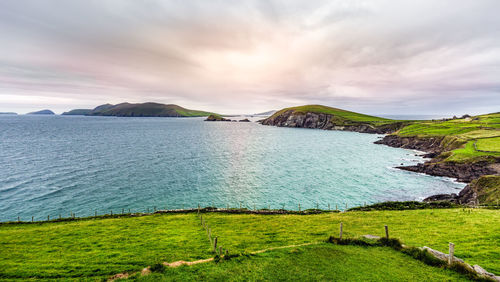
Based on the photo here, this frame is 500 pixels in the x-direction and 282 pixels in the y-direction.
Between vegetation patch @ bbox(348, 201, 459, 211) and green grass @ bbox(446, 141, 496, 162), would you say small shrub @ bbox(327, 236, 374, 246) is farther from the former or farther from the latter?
green grass @ bbox(446, 141, 496, 162)

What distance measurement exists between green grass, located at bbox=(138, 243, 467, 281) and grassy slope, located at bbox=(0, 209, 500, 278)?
167 inches

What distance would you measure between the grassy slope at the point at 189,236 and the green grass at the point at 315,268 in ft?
13.9

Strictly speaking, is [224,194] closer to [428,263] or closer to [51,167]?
[428,263]

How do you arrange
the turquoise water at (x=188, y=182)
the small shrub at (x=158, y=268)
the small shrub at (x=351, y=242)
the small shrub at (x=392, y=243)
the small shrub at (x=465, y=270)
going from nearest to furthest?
the small shrub at (x=465, y=270) < the small shrub at (x=158, y=268) < the small shrub at (x=392, y=243) < the small shrub at (x=351, y=242) < the turquoise water at (x=188, y=182)

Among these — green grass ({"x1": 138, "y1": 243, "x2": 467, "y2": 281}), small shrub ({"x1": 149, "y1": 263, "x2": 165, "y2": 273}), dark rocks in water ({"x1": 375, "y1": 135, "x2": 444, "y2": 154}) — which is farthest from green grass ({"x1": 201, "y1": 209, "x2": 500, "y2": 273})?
dark rocks in water ({"x1": 375, "y1": 135, "x2": 444, "y2": 154})

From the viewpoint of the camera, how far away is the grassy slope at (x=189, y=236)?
21031 millimetres

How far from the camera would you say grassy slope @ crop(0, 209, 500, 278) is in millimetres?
21031

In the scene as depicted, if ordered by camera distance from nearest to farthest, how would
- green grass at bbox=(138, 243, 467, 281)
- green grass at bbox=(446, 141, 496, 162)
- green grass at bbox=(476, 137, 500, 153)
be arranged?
green grass at bbox=(138, 243, 467, 281), green grass at bbox=(446, 141, 496, 162), green grass at bbox=(476, 137, 500, 153)

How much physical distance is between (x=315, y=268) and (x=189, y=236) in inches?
707

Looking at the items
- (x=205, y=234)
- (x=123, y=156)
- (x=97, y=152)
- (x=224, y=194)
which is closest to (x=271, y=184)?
(x=224, y=194)

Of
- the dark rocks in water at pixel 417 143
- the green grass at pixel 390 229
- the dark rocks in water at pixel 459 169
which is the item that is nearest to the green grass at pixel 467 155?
the dark rocks in water at pixel 459 169

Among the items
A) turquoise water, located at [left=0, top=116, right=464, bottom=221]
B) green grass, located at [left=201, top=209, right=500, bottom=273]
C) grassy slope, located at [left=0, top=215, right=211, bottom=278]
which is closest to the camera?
grassy slope, located at [left=0, top=215, right=211, bottom=278]

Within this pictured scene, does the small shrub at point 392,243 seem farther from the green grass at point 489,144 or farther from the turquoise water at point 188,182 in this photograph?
the green grass at point 489,144

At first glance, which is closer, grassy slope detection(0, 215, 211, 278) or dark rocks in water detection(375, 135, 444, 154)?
grassy slope detection(0, 215, 211, 278)
